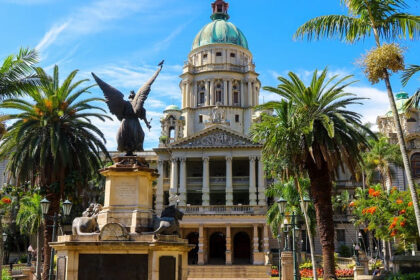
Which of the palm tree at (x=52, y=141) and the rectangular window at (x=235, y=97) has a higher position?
the rectangular window at (x=235, y=97)

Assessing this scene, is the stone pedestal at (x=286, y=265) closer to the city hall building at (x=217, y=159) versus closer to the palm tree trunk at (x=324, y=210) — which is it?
the palm tree trunk at (x=324, y=210)

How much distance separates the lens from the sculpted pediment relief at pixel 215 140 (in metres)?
61.1

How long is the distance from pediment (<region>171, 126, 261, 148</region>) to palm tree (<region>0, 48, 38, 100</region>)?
→ 4177 centimetres

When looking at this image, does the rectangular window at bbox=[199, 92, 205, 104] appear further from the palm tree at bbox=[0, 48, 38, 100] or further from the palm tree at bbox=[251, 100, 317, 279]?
the palm tree at bbox=[0, 48, 38, 100]

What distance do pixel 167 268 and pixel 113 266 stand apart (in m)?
1.72

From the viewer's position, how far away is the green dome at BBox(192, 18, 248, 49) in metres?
79.8

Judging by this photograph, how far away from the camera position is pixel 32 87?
2023 cm

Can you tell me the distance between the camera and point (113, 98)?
17750 mm

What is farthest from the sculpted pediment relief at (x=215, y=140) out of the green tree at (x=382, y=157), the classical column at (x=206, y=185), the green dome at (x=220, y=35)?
the green dome at (x=220, y=35)

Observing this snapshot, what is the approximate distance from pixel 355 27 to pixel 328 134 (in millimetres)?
6714

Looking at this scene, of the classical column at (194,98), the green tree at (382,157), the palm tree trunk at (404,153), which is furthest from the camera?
the classical column at (194,98)

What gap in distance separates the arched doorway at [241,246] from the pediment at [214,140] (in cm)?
1183

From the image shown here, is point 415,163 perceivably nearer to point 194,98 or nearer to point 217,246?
point 217,246

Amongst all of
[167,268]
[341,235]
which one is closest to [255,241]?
[341,235]
